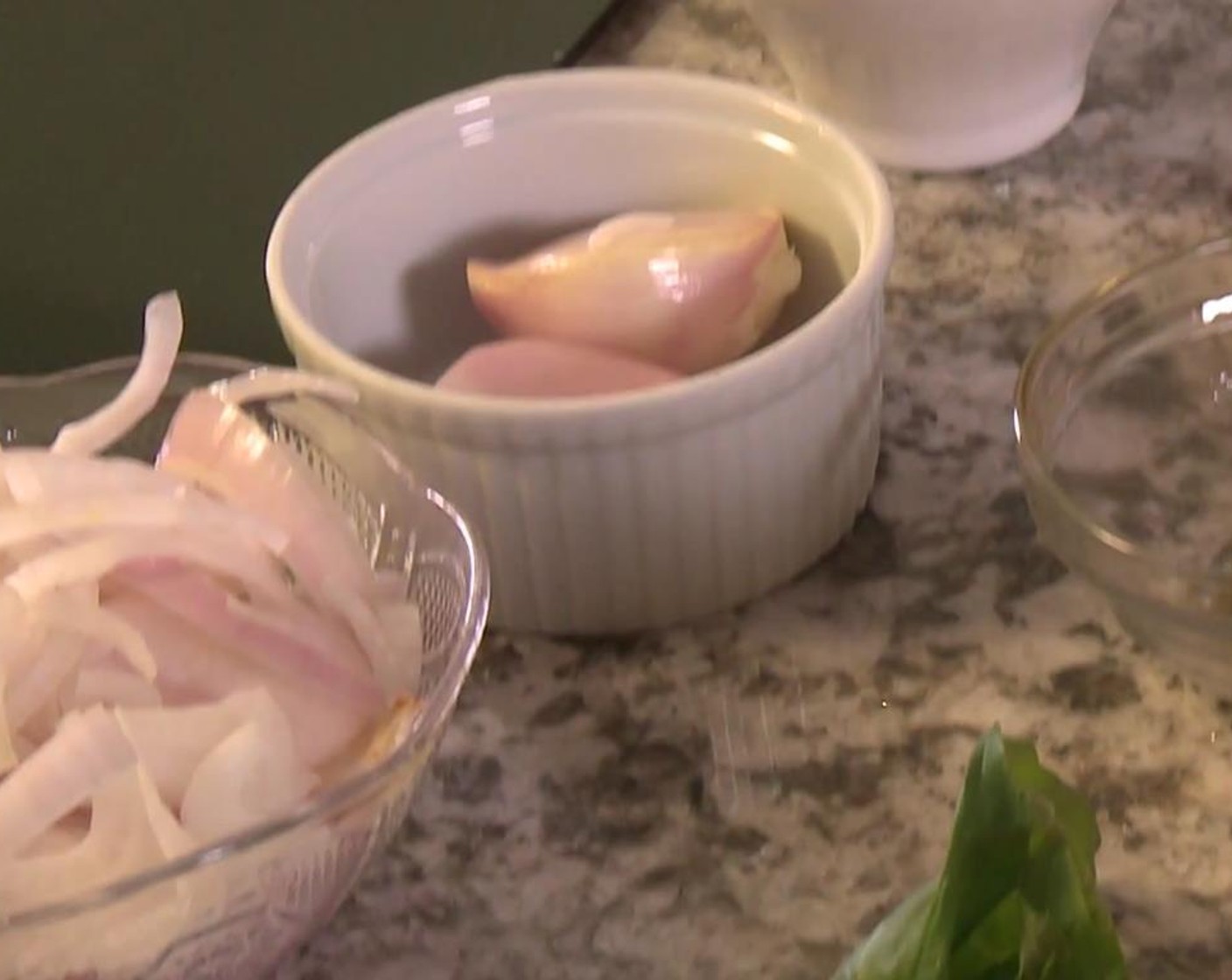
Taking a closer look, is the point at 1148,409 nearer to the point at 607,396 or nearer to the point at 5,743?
the point at 607,396

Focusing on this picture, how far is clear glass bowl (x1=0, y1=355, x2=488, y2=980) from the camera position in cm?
33

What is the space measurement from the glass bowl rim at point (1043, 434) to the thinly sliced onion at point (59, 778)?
0.23 m

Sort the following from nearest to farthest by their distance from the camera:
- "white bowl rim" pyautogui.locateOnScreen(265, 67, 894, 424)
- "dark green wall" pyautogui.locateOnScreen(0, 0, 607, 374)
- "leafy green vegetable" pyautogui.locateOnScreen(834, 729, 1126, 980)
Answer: "leafy green vegetable" pyautogui.locateOnScreen(834, 729, 1126, 980) < "white bowl rim" pyautogui.locateOnScreen(265, 67, 894, 424) < "dark green wall" pyautogui.locateOnScreen(0, 0, 607, 374)

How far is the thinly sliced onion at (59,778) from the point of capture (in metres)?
0.34

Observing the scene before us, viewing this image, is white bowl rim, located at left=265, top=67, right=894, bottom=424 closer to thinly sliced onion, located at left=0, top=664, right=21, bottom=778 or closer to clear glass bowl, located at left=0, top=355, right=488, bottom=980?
clear glass bowl, located at left=0, top=355, right=488, bottom=980

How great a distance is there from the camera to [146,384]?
A: 0.45m

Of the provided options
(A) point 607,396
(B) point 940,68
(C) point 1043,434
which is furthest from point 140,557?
(B) point 940,68

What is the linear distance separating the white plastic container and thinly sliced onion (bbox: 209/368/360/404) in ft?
0.83

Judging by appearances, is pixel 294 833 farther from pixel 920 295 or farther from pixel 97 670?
pixel 920 295

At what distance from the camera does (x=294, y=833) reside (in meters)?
0.34

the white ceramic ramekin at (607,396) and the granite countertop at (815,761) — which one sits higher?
the white ceramic ramekin at (607,396)

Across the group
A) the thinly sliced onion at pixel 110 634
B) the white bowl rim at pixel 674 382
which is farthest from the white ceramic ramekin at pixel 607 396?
the thinly sliced onion at pixel 110 634

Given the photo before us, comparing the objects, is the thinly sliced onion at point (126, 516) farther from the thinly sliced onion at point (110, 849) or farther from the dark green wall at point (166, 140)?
the dark green wall at point (166, 140)

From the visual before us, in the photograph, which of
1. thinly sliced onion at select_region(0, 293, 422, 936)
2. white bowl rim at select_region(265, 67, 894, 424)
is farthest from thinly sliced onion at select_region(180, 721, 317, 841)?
white bowl rim at select_region(265, 67, 894, 424)
